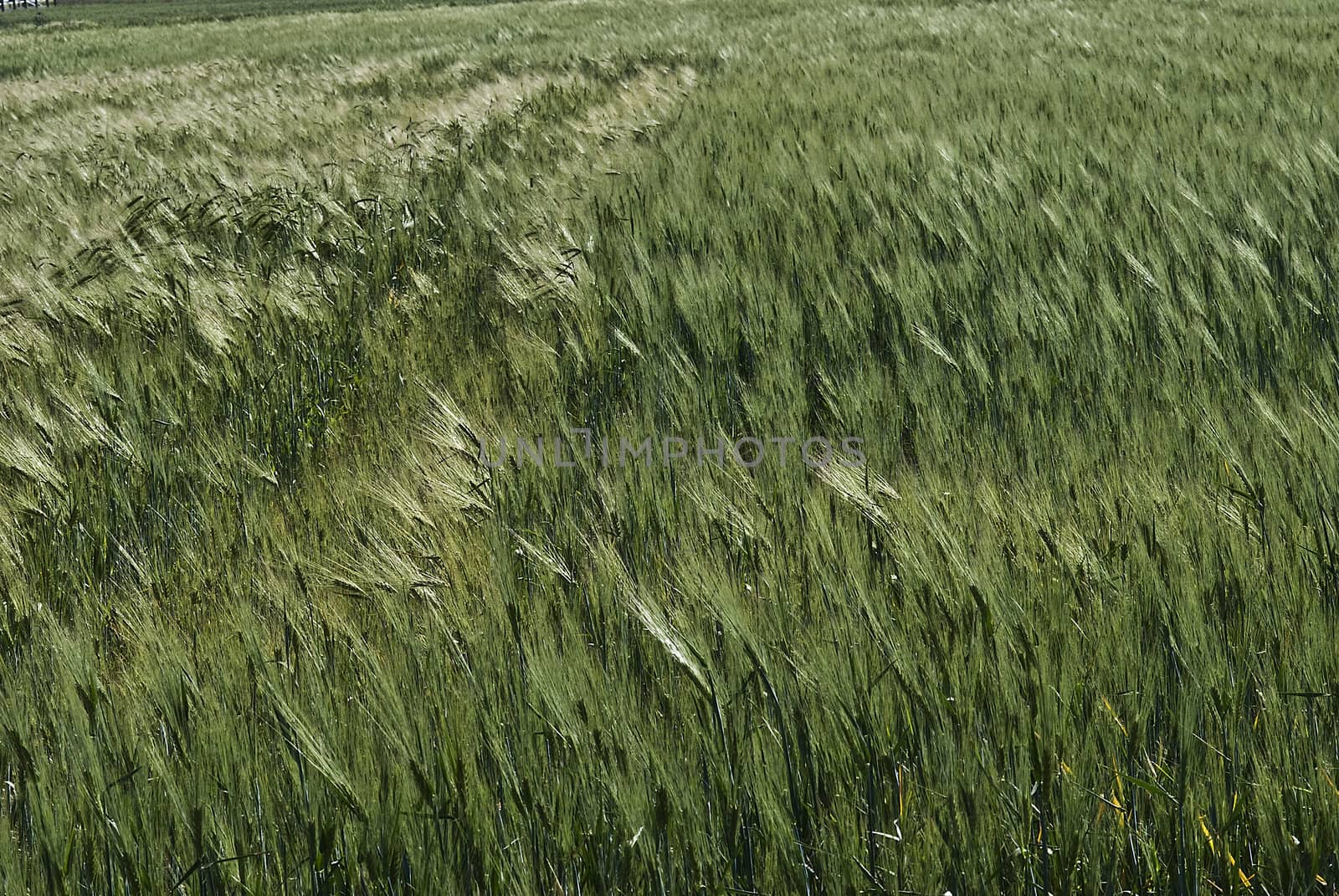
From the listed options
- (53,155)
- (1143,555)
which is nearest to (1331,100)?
(1143,555)

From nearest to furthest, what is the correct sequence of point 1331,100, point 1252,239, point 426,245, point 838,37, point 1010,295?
point 1010,295, point 1252,239, point 426,245, point 1331,100, point 838,37

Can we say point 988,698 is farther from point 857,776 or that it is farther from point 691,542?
point 691,542

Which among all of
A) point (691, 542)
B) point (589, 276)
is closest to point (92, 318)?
point (589, 276)

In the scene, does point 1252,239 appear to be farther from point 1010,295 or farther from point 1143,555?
point 1143,555

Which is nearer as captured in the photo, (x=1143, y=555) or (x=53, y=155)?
(x=1143, y=555)

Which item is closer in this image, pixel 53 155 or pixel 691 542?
pixel 691 542

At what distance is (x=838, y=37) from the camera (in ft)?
39.8

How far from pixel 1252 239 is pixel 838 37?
992 cm

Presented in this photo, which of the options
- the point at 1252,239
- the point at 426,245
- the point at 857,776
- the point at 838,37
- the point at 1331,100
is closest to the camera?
the point at 857,776

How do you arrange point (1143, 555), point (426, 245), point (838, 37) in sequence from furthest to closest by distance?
point (838, 37)
point (426, 245)
point (1143, 555)

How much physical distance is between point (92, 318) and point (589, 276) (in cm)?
144

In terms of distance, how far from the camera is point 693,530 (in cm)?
172

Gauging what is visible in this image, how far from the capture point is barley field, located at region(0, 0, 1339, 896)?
1079 millimetres

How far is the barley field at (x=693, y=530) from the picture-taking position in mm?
1079
